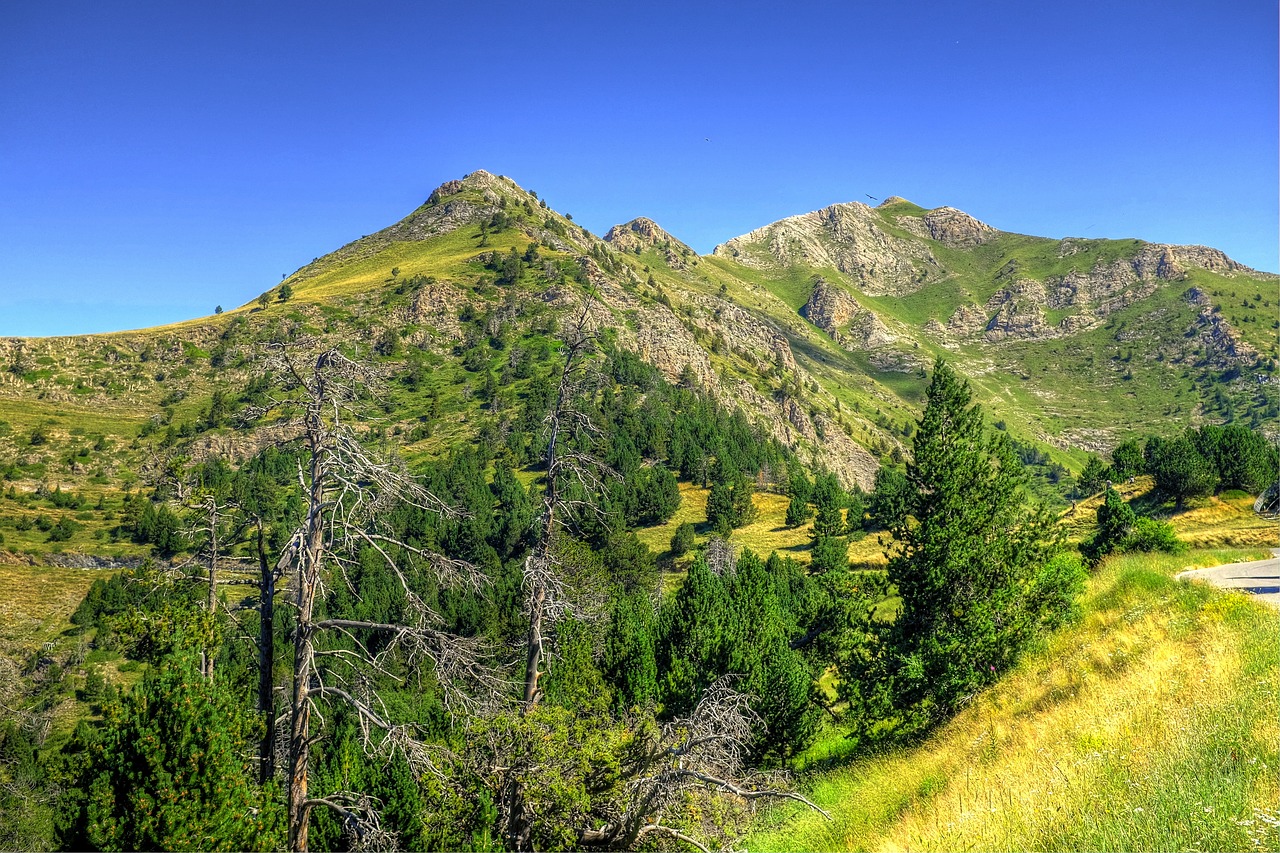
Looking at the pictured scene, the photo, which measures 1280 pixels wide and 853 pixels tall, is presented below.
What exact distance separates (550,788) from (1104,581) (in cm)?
2166

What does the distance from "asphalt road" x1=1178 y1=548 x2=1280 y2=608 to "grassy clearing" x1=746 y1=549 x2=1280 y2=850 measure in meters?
1.46

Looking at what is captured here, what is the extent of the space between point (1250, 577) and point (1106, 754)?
17452mm

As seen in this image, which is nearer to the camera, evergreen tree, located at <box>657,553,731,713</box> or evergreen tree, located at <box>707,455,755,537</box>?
evergreen tree, located at <box>657,553,731,713</box>

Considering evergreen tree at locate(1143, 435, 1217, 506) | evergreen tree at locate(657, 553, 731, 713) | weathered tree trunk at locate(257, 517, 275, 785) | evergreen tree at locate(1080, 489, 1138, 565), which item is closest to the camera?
weathered tree trunk at locate(257, 517, 275, 785)

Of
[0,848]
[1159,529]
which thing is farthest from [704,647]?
[0,848]

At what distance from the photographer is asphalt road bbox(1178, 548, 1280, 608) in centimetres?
1727

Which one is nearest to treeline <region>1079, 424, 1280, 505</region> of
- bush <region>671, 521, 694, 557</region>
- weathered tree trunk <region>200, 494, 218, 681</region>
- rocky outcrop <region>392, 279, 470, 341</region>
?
bush <region>671, 521, 694, 557</region>

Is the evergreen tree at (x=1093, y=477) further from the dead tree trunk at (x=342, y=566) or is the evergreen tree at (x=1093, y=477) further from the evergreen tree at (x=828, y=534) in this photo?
the dead tree trunk at (x=342, y=566)

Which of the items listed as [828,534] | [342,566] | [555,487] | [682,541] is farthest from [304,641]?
[828,534]

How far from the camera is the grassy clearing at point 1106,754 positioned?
724 cm

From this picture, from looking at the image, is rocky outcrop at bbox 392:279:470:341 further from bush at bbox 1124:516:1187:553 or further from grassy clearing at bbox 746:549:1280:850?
grassy clearing at bbox 746:549:1280:850

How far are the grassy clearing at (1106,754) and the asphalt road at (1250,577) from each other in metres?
1.46

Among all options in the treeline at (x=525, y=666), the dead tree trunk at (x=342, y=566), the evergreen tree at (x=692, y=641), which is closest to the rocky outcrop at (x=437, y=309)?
the treeline at (x=525, y=666)

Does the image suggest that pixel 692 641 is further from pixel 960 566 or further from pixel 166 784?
pixel 166 784
